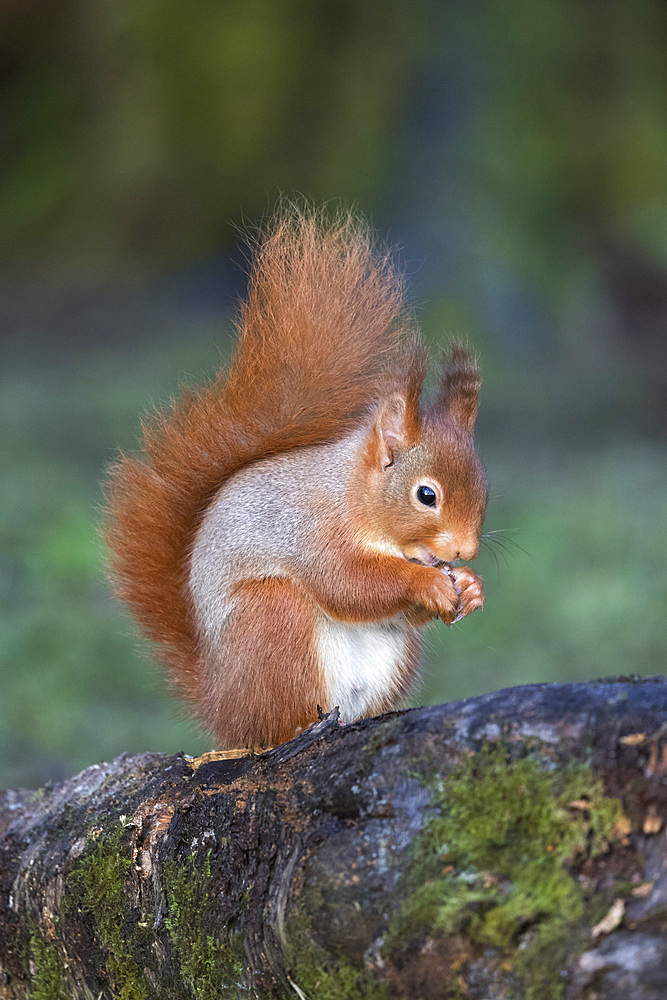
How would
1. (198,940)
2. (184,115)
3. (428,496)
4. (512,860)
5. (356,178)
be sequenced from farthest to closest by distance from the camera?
(184,115), (356,178), (428,496), (198,940), (512,860)

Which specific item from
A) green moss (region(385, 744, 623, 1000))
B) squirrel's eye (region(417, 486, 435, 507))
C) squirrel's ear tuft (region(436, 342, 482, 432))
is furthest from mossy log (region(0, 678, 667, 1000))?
squirrel's ear tuft (region(436, 342, 482, 432))

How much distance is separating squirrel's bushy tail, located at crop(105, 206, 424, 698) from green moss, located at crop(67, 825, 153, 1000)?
47cm

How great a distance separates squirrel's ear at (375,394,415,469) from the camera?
160 cm

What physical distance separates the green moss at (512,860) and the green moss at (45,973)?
0.63m

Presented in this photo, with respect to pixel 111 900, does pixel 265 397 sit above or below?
above

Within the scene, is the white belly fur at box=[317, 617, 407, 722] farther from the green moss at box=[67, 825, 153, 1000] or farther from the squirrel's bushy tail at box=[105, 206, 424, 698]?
the green moss at box=[67, 825, 153, 1000]

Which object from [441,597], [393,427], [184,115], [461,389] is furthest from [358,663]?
[184,115]

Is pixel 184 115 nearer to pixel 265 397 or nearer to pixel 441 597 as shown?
pixel 265 397

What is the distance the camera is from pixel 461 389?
5.58 ft

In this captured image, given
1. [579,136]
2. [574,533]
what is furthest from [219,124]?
[574,533]

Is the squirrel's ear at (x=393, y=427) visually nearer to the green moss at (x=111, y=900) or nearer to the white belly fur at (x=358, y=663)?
the white belly fur at (x=358, y=663)

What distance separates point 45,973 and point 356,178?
4985mm

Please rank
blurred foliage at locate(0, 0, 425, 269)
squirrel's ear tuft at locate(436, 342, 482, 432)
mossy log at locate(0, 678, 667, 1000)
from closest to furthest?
mossy log at locate(0, 678, 667, 1000), squirrel's ear tuft at locate(436, 342, 482, 432), blurred foliage at locate(0, 0, 425, 269)

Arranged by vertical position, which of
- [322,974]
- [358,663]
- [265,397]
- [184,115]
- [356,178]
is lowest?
[322,974]
